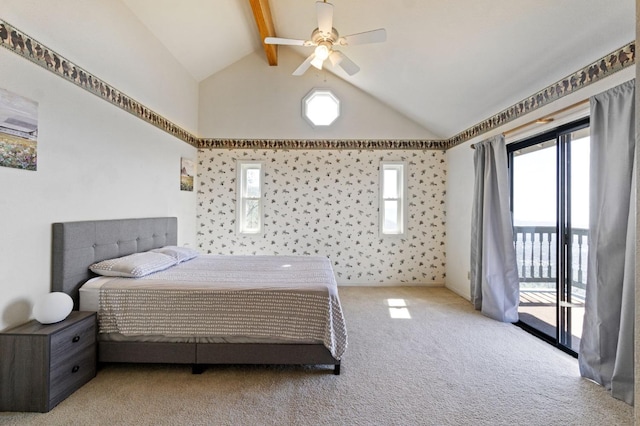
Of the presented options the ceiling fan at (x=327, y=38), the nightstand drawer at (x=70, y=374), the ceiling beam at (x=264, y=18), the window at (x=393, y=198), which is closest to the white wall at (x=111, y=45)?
the ceiling beam at (x=264, y=18)

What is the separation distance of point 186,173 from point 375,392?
150 inches

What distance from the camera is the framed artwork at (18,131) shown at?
1.78m

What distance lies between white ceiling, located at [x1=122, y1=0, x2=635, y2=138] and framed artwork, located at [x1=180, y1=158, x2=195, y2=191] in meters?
1.43

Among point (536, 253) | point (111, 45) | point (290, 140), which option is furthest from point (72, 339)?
point (536, 253)

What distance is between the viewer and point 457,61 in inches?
115

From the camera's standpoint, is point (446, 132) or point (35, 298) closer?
point (35, 298)

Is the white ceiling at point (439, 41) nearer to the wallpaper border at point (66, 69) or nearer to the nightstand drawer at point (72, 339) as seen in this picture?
the wallpaper border at point (66, 69)

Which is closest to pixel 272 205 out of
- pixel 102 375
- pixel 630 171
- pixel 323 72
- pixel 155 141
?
pixel 155 141

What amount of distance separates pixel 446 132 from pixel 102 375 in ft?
16.6

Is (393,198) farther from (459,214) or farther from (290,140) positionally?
(290,140)

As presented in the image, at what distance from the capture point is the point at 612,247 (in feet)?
6.48

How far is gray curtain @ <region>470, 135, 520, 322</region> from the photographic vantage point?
3188 mm

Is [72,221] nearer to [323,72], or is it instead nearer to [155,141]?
[155,141]

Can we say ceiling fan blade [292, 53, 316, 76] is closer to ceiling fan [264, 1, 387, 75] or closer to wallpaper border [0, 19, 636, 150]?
ceiling fan [264, 1, 387, 75]
